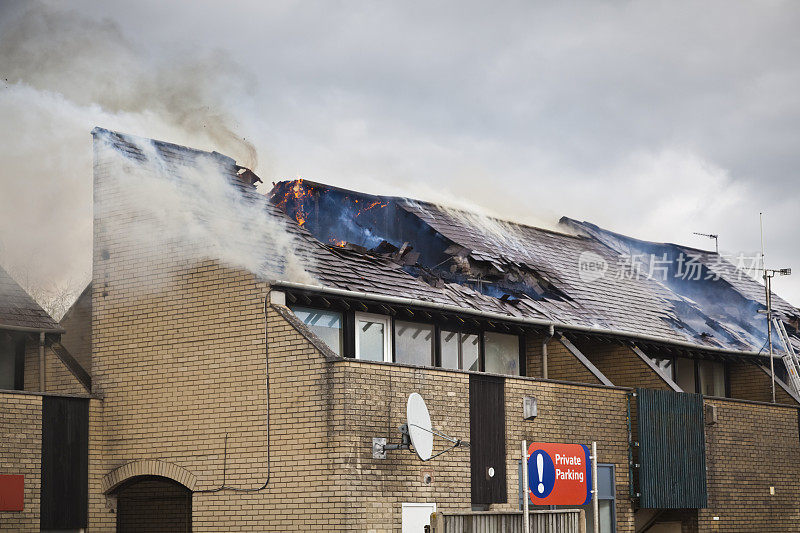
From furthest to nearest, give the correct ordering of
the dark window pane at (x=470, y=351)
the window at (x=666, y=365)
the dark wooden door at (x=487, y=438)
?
the window at (x=666, y=365)
the dark window pane at (x=470, y=351)
the dark wooden door at (x=487, y=438)

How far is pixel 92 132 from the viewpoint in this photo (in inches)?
831

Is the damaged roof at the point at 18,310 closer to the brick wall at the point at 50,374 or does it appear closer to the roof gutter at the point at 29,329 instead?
the roof gutter at the point at 29,329

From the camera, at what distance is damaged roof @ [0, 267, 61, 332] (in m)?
21.7

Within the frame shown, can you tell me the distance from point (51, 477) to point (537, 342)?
9.89 meters

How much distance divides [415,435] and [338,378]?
4.93 ft

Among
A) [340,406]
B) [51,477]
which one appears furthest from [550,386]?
[51,477]

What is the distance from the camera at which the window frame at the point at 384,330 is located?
21.4 meters

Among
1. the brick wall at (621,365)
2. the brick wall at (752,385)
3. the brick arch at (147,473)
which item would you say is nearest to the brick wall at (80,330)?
the brick arch at (147,473)

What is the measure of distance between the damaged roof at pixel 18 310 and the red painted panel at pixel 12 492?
9.73 ft

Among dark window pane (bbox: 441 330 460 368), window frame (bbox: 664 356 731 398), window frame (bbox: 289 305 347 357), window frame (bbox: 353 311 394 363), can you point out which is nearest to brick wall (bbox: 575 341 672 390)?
window frame (bbox: 664 356 731 398)

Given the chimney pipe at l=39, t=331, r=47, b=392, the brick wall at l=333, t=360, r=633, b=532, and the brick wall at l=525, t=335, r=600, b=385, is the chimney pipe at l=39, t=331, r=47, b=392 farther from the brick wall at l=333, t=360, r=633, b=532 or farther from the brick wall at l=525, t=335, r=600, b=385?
the brick wall at l=525, t=335, r=600, b=385

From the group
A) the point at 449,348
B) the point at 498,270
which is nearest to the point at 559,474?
the point at 449,348

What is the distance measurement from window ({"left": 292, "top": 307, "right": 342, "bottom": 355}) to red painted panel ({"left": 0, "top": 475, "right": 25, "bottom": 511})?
522 centimetres

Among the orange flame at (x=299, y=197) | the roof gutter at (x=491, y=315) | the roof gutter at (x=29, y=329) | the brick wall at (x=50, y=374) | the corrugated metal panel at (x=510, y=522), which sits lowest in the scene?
the corrugated metal panel at (x=510, y=522)
